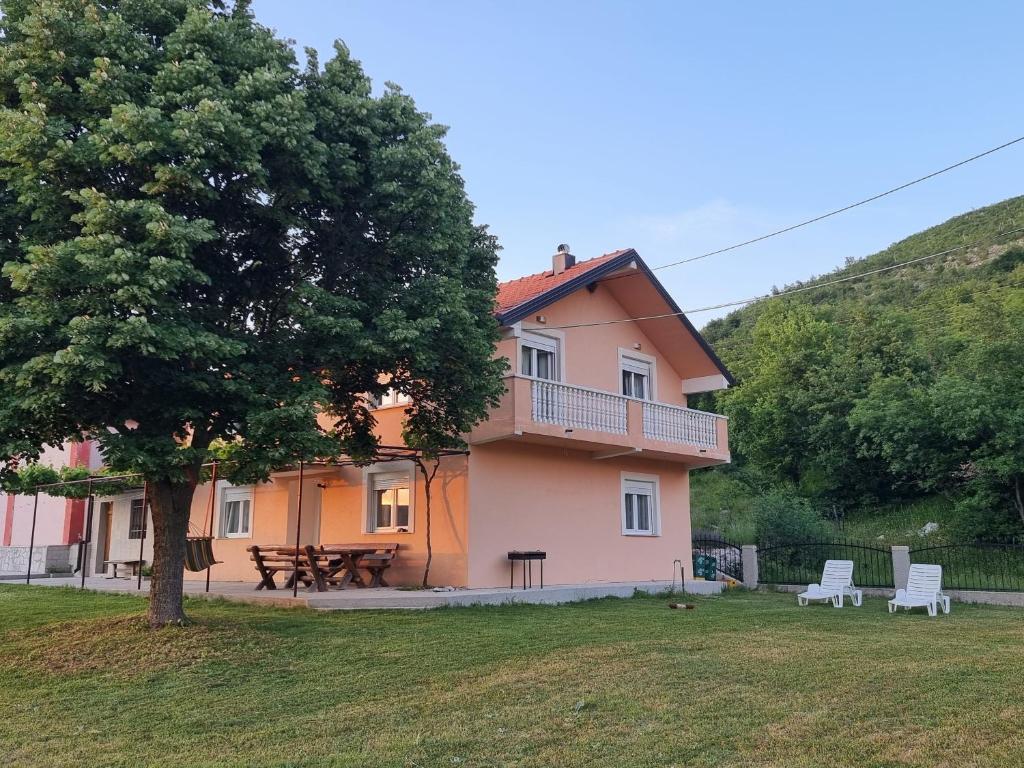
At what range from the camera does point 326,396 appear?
373 inches

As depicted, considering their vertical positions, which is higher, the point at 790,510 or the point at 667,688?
the point at 790,510

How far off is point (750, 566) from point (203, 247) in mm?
14655

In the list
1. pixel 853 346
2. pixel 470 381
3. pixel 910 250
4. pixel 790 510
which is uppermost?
pixel 910 250

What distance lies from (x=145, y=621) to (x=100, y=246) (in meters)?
5.07

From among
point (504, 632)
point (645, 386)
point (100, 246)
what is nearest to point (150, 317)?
point (100, 246)

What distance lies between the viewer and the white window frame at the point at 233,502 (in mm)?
19000

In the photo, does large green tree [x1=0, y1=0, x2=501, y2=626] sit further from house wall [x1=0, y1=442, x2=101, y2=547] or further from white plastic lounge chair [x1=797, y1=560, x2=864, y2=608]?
house wall [x1=0, y1=442, x2=101, y2=547]

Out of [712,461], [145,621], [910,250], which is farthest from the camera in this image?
[910,250]

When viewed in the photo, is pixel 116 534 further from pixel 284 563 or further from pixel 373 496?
pixel 373 496

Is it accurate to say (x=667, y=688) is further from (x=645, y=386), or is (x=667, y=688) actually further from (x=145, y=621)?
(x=645, y=386)

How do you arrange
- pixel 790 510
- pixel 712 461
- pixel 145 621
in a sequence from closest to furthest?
1. pixel 145 621
2. pixel 712 461
3. pixel 790 510

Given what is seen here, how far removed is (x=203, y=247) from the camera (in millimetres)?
9430

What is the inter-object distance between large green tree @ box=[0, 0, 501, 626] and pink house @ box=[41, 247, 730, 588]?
11.7 ft

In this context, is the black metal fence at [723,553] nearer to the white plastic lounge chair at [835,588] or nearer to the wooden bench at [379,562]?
the white plastic lounge chair at [835,588]
